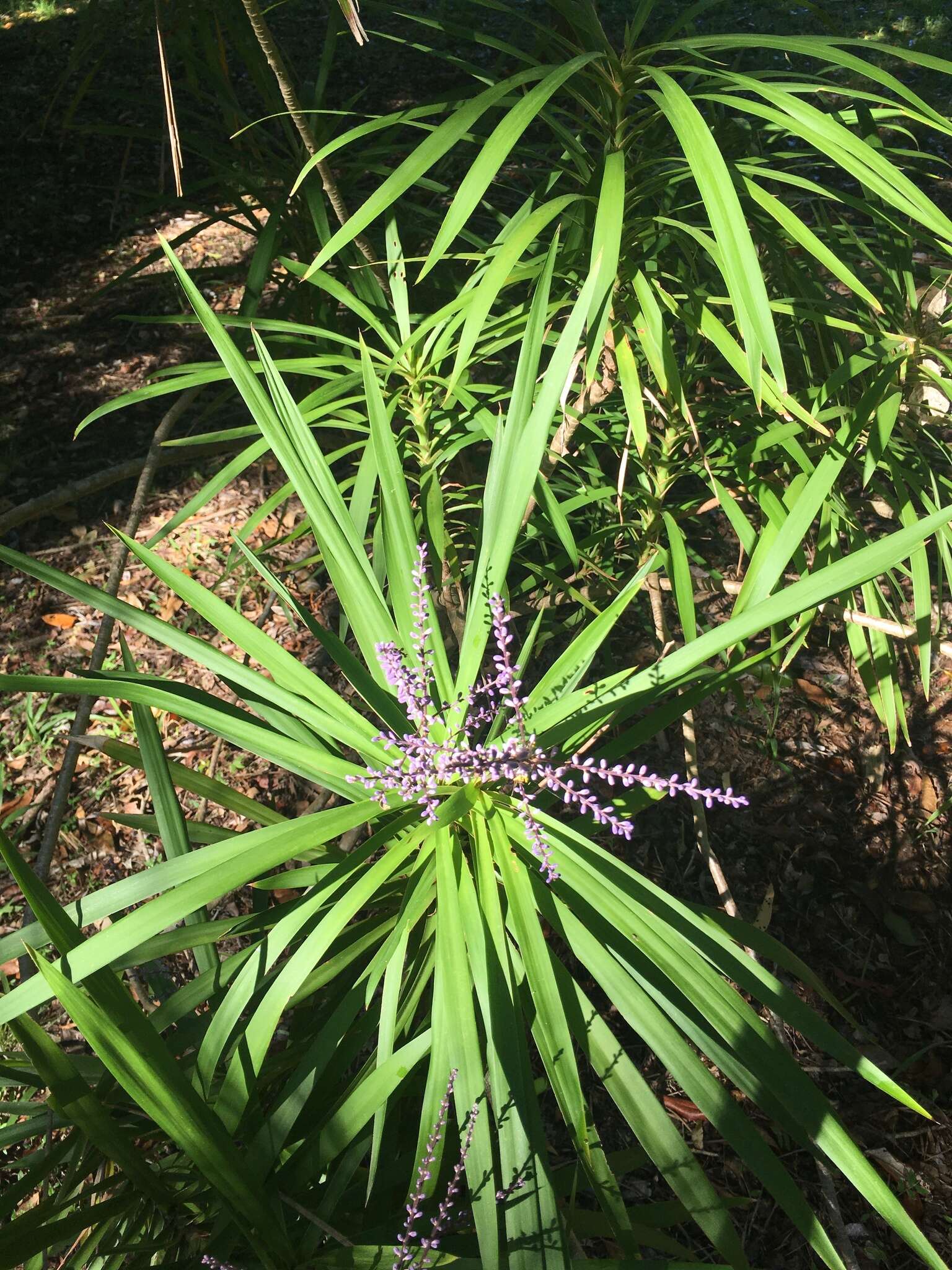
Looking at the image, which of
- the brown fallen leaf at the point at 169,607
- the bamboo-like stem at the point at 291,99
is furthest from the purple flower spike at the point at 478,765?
Answer: the brown fallen leaf at the point at 169,607

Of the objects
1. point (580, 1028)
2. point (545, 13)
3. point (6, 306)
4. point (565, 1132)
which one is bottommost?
point (565, 1132)

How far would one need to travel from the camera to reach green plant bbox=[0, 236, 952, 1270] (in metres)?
0.78

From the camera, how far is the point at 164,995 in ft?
3.87

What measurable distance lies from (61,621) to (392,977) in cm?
220

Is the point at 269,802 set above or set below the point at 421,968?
above

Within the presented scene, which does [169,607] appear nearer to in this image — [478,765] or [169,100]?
[169,100]

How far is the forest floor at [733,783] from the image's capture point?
1822mm

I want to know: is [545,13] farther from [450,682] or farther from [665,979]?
[665,979]

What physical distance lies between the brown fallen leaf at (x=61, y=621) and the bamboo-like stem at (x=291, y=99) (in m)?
1.67

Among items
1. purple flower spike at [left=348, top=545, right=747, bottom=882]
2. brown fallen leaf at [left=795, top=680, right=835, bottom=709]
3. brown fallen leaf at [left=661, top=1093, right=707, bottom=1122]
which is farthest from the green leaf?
brown fallen leaf at [left=795, top=680, right=835, bottom=709]

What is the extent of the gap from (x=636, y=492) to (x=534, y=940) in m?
1.03

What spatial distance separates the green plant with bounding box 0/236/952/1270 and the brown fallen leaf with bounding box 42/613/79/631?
72.4 inches

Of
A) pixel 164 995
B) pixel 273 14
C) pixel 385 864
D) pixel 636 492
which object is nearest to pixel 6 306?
pixel 273 14

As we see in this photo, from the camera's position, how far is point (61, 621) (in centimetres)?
271
